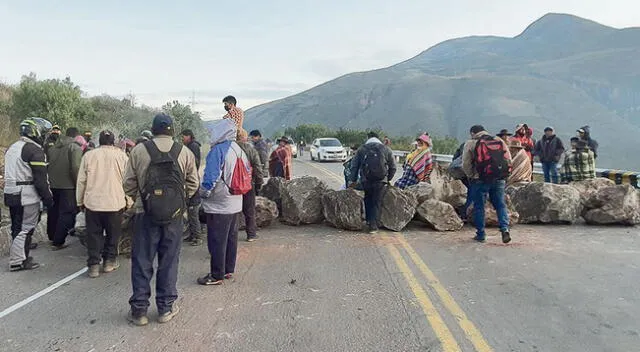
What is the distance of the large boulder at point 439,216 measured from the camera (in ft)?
29.7

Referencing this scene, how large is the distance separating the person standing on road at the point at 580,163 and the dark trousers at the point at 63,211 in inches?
420

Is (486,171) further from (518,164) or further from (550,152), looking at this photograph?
(550,152)

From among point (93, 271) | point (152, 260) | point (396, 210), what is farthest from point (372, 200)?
point (152, 260)

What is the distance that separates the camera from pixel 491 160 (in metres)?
7.86

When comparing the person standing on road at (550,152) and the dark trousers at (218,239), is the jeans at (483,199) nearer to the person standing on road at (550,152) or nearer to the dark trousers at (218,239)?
the dark trousers at (218,239)

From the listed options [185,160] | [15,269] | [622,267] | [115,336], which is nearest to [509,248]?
[622,267]

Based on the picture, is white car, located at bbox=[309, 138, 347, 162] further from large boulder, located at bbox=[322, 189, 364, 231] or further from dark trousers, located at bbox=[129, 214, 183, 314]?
dark trousers, located at bbox=[129, 214, 183, 314]

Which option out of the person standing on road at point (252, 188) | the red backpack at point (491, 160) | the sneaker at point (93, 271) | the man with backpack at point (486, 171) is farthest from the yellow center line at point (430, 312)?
the sneaker at point (93, 271)

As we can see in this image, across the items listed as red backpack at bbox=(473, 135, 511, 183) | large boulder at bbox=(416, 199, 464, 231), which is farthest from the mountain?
red backpack at bbox=(473, 135, 511, 183)

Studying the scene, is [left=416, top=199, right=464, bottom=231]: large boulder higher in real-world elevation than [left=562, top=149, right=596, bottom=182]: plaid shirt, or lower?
lower

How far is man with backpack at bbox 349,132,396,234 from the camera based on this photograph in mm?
8758

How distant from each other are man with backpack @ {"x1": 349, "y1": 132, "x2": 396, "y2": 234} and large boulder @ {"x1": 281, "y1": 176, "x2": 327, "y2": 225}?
94 cm

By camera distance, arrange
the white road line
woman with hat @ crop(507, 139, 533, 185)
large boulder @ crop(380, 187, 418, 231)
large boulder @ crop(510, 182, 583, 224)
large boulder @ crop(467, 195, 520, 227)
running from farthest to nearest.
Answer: woman with hat @ crop(507, 139, 533, 185)
large boulder @ crop(510, 182, 583, 224)
large boulder @ crop(467, 195, 520, 227)
large boulder @ crop(380, 187, 418, 231)
the white road line

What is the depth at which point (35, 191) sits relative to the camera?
6.76 m
